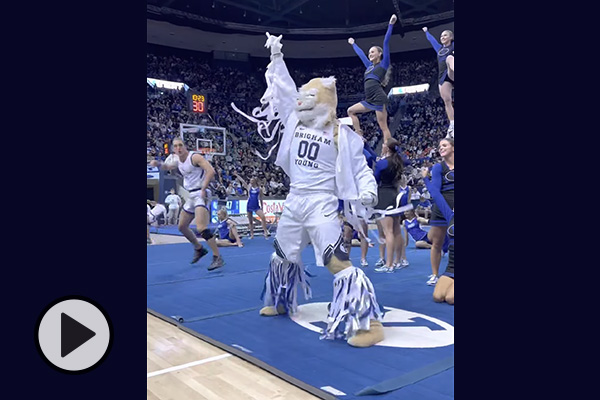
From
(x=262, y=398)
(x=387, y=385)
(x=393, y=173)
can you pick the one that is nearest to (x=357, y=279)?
(x=387, y=385)

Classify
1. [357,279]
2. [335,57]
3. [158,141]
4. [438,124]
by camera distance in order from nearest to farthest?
[357,279]
[158,141]
[438,124]
[335,57]

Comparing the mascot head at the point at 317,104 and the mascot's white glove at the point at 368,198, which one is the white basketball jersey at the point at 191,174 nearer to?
the mascot head at the point at 317,104

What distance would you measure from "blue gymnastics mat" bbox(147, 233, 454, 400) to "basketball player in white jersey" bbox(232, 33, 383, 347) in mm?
221

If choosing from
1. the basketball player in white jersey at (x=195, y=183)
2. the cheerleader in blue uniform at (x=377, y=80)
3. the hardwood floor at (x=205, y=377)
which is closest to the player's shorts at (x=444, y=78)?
the cheerleader in blue uniform at (x=377, y=80)

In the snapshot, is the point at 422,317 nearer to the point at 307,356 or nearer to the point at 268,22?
the point at 307,356

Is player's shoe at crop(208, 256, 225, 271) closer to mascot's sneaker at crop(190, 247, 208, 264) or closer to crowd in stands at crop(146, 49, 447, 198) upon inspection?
mascot's sneaker at crop(190, 247, 208, 264)

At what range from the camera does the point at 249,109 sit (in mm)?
23469

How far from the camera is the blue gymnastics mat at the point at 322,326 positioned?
91.4 inches

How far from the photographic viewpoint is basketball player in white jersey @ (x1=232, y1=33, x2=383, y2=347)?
2969mm

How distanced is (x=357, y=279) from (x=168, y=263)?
4.49 metres

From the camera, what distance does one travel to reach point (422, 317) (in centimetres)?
364
